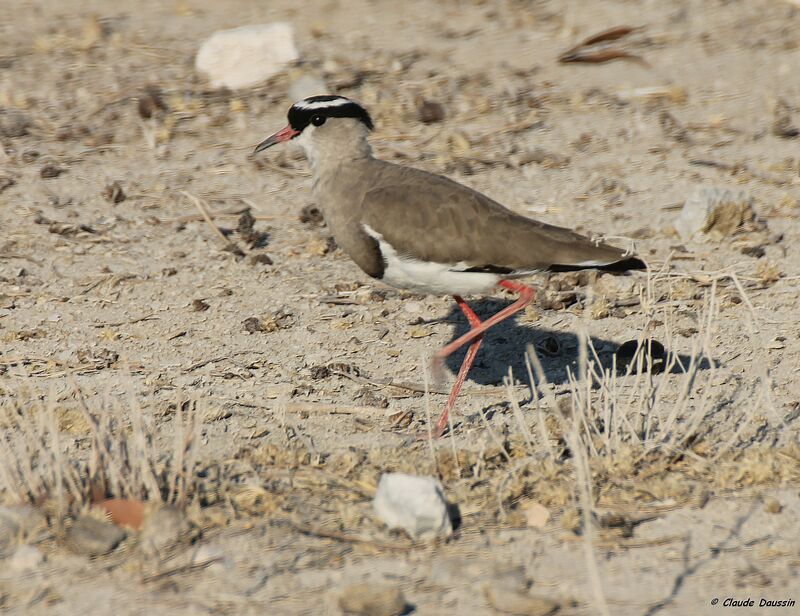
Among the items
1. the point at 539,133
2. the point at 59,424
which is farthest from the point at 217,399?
the point at 539,133

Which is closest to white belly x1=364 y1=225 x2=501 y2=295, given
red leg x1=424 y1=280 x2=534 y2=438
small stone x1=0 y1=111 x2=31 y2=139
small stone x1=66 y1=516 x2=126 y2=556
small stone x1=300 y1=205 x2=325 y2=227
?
red leg x1=424 y1=280 x2=534 y2=438

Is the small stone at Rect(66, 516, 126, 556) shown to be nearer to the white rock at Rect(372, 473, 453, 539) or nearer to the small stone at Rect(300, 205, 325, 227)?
the white rock at Rect(372, 473, 453, 539)

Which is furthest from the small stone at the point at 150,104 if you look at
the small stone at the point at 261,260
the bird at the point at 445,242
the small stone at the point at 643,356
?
the small stone at the point at 643,356

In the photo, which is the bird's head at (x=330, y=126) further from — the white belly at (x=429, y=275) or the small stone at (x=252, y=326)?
the small stone at (x=252, y=326)

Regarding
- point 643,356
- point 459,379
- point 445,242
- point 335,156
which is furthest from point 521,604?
point 335,156

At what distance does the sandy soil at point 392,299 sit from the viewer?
4.21 m

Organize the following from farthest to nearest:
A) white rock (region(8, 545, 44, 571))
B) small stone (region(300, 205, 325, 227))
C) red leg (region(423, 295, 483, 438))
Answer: small stone (region(300, 205, 325, 227)) → red leg (region(423, 295, 483, 438)) → white rock (region(8, 545, 44, 571))

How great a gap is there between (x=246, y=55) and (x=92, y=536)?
642cm

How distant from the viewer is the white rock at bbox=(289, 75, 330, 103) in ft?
30.9

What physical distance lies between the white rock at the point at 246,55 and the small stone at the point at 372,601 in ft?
21.7

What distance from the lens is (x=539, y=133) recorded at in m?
9.09

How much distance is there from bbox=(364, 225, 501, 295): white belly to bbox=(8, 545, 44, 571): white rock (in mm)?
2206

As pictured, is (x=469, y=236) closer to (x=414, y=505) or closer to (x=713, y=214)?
(x=414, y=505)

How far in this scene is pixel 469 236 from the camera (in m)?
5.51
